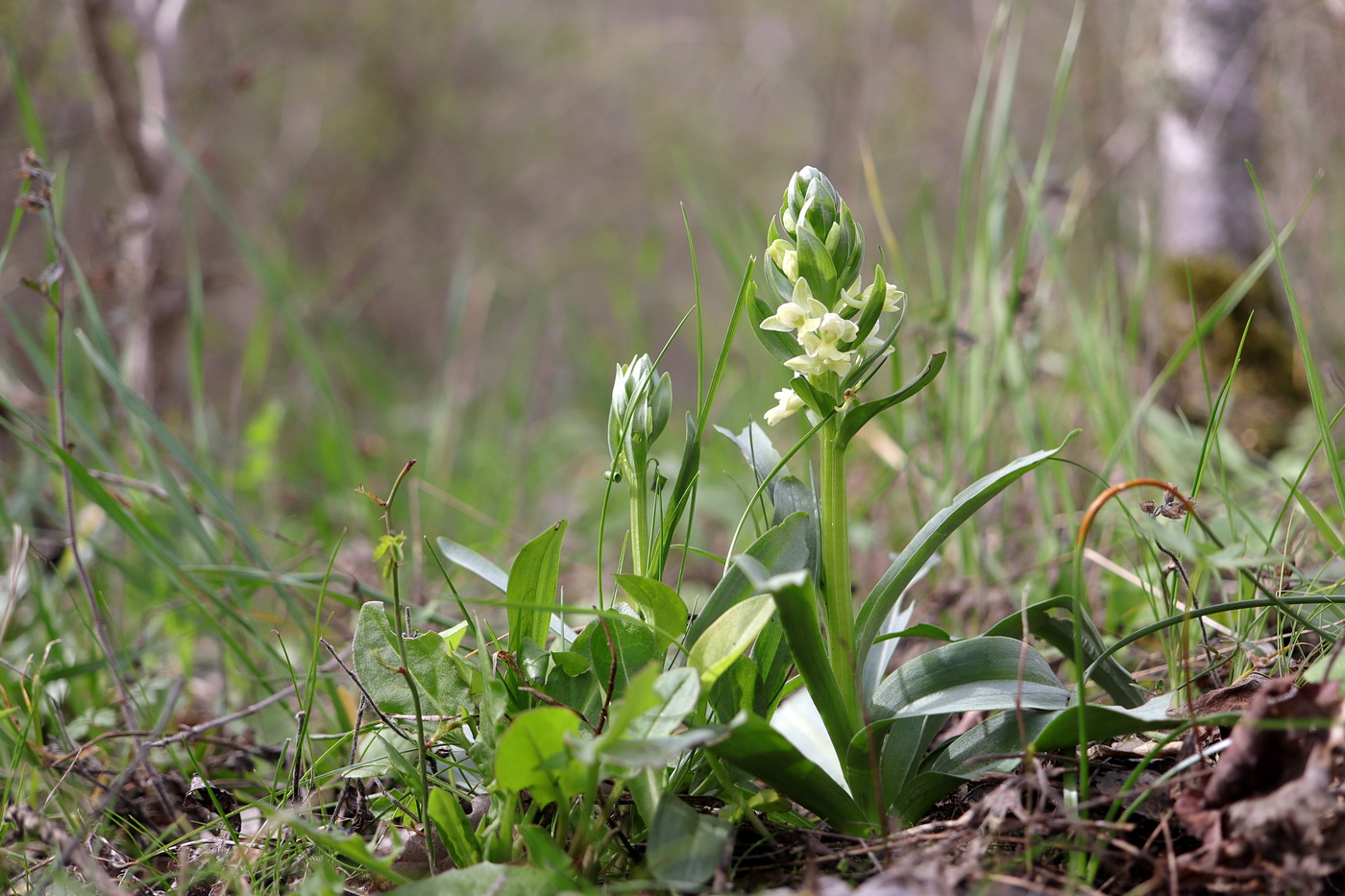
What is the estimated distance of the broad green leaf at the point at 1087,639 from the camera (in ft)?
3.01

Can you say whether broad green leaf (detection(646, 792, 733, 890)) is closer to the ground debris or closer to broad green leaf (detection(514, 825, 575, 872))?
broad green leaf (detection(514, 825, 575, 872))

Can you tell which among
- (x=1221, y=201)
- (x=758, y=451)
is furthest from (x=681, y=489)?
(x=1221, y=201)

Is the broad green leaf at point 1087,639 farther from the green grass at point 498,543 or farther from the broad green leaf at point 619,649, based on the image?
the broad green leaf at point 619,649

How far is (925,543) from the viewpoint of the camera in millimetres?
867

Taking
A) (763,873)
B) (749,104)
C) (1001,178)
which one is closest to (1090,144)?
(1001,178)

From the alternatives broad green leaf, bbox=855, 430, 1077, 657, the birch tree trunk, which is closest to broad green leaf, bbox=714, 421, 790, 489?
broad green leaf, bbox=855, 430, 1077, 657

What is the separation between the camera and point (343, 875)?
0.87 metres

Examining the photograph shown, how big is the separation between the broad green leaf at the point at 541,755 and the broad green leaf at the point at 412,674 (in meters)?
0.17

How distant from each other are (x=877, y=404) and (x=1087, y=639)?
38 centimetres

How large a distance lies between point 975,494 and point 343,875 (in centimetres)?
74

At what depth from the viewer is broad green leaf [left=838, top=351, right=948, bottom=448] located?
0.82 m

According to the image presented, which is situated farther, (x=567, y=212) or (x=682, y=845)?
(x=567, y=212)

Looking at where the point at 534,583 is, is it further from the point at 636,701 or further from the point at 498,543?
the point at 498,543

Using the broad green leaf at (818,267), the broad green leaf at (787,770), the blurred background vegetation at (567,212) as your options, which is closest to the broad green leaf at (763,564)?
the broad green leaf at (787,770)
